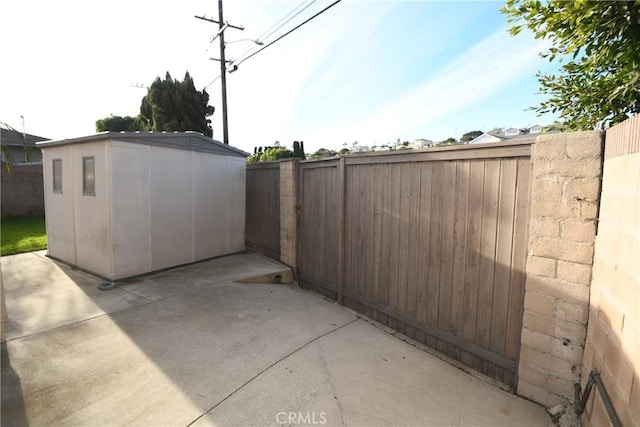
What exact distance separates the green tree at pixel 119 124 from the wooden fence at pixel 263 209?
53.0 feet

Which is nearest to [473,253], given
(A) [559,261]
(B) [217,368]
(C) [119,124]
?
(A) [559,261]

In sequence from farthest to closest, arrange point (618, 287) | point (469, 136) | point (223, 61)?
point (469, 136) < point (223, 61) < point (618, 287)

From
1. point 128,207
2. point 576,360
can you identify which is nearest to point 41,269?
point 128,207

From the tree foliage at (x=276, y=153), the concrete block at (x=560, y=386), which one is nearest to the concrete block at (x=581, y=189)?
the concrete block at (x=560, y=386)

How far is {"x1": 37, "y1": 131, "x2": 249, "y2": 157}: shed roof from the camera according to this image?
4.80 m

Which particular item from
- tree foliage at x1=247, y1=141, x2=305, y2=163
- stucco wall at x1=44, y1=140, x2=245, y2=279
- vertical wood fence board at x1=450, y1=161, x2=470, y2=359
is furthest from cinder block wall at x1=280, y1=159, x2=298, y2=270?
tree foliage at x1=247, y1=141, x2=305, y2=163

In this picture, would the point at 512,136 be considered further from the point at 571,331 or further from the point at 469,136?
the point at 571,331

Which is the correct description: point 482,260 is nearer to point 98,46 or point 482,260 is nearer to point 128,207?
point 128,207

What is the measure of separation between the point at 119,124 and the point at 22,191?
9.10 meters

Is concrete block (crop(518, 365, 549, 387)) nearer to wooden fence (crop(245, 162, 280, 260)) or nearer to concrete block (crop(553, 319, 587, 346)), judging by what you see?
concrete block (crop(553, 319, 587, 346))

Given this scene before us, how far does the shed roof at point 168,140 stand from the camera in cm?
480

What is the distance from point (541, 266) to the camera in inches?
94.5

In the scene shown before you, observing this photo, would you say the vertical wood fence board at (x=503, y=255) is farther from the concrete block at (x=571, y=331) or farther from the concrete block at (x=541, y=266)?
the concrete block at (x=571, y=331)

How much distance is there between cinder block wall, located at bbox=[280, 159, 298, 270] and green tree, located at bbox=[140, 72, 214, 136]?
569 inches
